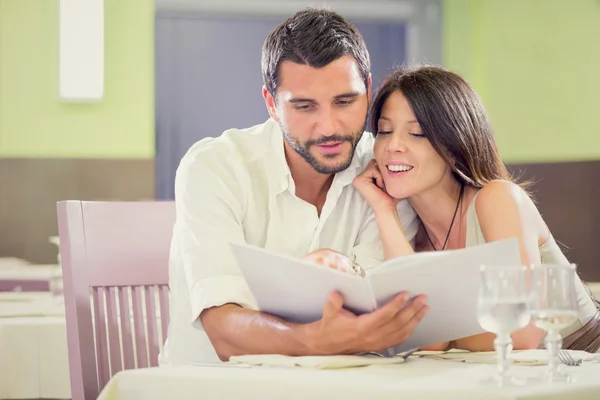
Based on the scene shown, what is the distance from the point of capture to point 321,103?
2016 millimetres

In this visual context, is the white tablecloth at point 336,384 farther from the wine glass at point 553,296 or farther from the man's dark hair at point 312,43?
the man's dark hair at point 312,43

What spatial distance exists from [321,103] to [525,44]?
10.6ft

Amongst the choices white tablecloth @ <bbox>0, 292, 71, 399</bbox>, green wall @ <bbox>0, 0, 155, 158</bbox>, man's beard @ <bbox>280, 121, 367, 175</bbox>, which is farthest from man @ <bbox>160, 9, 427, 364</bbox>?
green wall @ <bbox>0, 0, 155, 158</bbox>

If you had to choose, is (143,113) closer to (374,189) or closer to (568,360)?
(374,189)

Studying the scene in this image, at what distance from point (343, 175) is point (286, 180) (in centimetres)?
17

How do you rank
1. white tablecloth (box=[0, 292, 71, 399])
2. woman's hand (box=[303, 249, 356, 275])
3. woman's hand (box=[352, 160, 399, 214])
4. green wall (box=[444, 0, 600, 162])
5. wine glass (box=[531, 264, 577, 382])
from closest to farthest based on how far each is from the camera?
wine glass (box=[531, 264, 577, 382])
woman's hand (box=[303, 249, 356, 275])
woman's hand (box=[352, 160, 399, 214])
white tablecloth (box=[0, 292, 71, 399])
green wall (box=[444, 0, 600, 162])

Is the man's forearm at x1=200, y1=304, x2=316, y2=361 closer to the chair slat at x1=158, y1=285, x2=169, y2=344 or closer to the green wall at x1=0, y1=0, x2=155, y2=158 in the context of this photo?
the chair slat at x1=158, y1=285, x2=169, y2=344

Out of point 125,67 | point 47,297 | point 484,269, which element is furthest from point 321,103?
point 125,67

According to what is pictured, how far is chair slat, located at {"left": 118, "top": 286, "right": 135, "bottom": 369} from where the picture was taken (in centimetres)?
200

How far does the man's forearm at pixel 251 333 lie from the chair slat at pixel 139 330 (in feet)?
1.12

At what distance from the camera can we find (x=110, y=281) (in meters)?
1.96

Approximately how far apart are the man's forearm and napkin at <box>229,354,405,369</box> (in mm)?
Answer: 60

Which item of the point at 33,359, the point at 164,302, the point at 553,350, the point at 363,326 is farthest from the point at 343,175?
Answer: the point at 33,359

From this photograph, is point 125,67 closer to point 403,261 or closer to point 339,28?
point 339,28
